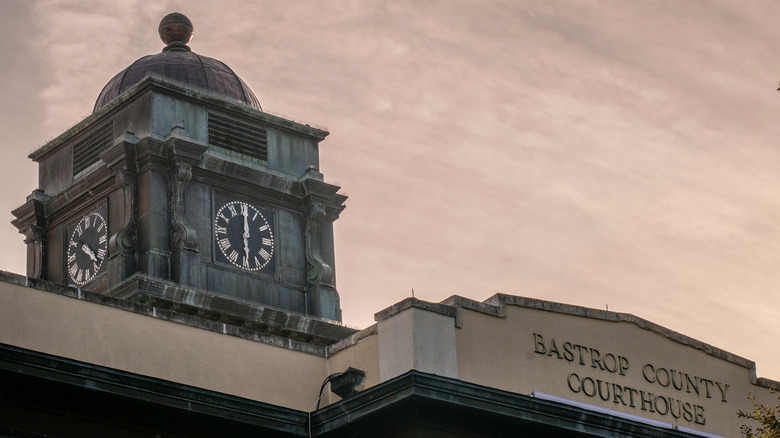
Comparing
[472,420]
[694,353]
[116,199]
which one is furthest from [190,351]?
[116,199]

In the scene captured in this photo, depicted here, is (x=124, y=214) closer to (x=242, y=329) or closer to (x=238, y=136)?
(x=238, y=136)

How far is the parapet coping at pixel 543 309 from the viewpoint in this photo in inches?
1314

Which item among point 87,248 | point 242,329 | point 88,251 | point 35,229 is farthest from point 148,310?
point 35,229

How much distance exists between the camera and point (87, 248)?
48000mm

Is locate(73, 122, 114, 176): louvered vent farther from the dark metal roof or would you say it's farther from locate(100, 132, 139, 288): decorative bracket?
the dark metal roof

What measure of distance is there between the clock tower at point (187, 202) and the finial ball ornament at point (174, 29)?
4.58 ft

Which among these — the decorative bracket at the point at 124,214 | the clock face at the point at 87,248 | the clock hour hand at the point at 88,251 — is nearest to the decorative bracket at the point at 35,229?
the clock face at the point at 87,248

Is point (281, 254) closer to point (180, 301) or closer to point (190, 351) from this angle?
point (180, 301)

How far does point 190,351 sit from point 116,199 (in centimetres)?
1546

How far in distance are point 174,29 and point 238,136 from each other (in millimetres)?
5337

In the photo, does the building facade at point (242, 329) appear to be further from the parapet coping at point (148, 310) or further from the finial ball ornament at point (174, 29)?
the finial ball ornament at point (174, 29)

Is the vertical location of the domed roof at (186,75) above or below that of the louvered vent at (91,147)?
above

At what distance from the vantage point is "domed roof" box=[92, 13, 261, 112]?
50688mm

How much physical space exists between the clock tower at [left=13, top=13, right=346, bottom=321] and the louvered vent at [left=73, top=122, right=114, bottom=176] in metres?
0.04
